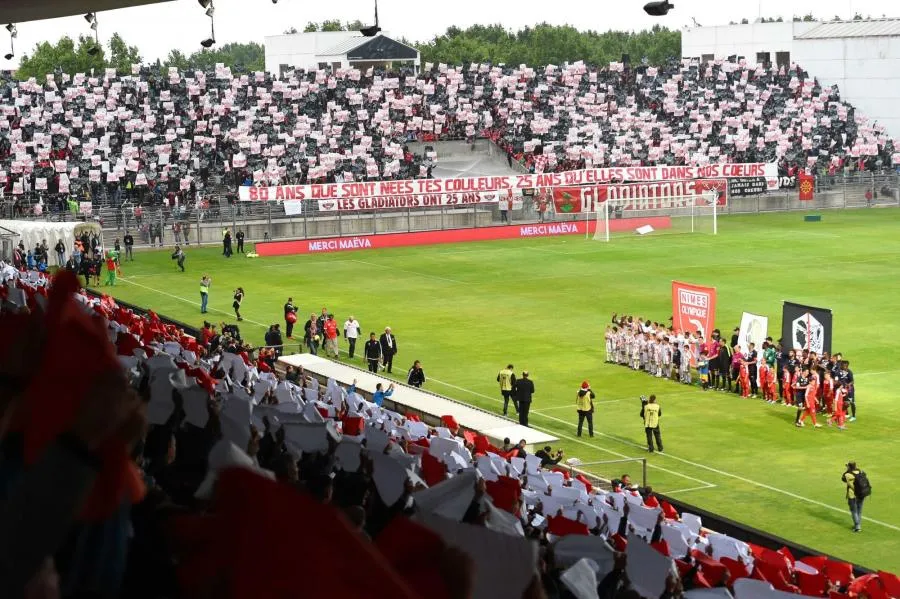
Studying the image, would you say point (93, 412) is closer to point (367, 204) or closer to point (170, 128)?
point (367, 204)

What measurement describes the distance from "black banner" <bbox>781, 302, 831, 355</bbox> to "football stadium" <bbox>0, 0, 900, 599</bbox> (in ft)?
0.24

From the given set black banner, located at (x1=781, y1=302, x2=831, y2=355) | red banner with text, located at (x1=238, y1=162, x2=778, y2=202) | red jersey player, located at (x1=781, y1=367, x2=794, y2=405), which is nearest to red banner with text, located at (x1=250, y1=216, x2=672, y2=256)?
red banner with text, located at (x1=238, y1=162, x2=778, y2=202)

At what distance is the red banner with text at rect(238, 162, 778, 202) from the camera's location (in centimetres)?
6569

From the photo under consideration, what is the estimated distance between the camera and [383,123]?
76562 mm

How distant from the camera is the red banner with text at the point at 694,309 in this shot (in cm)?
3481

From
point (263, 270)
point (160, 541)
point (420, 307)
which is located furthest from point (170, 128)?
point (160, 541)

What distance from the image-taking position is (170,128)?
72.4 m

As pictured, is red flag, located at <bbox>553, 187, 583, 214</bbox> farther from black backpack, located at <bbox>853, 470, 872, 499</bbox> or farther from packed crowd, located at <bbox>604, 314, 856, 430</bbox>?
black backpack, located at <bbox>853, 470, 872, 499</bbox>

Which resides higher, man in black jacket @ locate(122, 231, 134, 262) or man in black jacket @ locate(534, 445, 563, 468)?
man in black jacket @ locate(122, 231, 134, 262)

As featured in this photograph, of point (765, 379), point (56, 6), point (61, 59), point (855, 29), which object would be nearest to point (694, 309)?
point (765, 379)

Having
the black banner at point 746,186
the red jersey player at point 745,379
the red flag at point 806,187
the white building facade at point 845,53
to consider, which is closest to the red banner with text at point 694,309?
the red jersey player at point 745,379

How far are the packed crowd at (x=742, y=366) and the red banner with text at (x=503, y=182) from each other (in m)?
32.1

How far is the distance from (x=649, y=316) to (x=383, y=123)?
123ft

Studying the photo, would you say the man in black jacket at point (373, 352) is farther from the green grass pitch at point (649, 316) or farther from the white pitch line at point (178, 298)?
the white pitch line at point (178, 298)
